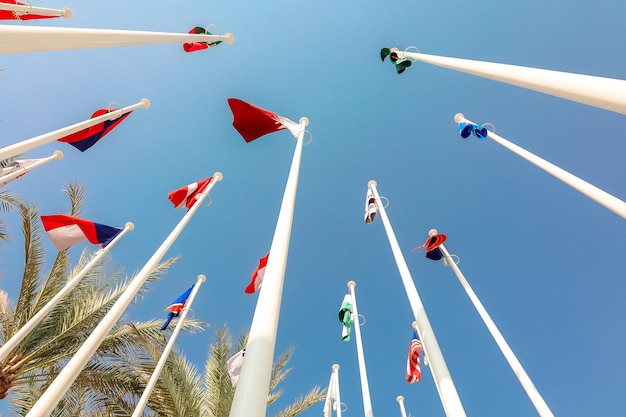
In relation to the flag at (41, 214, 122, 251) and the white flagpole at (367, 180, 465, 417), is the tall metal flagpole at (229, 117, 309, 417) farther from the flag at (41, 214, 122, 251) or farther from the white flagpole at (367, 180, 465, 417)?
the flag at (41, 214, 122, 251)

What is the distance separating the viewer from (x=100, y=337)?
5.90 m

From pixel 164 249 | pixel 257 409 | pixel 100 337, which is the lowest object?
pixel 257 409

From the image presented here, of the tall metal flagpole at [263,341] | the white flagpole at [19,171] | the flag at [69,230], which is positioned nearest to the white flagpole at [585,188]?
the tall metal flagpole at [263,341]

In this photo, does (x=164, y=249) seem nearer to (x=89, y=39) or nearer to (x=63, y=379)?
(x=63, y=379)

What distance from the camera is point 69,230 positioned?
845cm

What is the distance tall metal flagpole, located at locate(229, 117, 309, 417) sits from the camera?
94.6 inches

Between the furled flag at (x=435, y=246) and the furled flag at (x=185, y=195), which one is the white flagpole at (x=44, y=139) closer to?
the furled flag at (x=185, y=195)

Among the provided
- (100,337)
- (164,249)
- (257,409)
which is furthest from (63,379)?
(257,409)

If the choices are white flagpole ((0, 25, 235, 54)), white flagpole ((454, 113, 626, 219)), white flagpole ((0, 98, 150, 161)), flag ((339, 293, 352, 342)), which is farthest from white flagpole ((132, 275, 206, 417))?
white flagpole ((454, 113, 626, 219))

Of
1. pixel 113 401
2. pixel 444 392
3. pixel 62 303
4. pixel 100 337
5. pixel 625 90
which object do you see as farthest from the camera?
pixel 62 303

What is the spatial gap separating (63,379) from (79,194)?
864 cm

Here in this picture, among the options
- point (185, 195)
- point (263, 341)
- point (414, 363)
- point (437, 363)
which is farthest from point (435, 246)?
point (263, 341)

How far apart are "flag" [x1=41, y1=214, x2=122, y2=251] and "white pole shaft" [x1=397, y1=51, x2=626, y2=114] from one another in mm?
8143

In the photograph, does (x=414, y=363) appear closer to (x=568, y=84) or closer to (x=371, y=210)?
(x=371, y=210)
